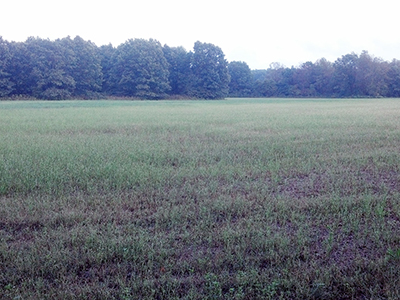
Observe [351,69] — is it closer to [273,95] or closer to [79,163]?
[273,95]

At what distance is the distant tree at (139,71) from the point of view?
232 ft

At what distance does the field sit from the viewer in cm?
368

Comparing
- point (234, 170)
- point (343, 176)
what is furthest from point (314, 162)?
point (234, 170)

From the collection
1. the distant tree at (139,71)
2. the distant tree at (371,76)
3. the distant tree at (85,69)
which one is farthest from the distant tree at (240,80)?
the distant tree at (85,69)

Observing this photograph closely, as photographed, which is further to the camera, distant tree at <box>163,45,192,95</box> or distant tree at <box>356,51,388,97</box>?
distant tree at <box>356,51,388,97</box>

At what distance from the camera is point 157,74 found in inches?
2901

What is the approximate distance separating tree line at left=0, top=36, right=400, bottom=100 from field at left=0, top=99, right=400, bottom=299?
58.3m

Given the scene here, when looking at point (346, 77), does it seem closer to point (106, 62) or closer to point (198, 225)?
point (106, 62)

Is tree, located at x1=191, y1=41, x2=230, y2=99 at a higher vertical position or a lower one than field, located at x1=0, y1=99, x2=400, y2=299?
higher

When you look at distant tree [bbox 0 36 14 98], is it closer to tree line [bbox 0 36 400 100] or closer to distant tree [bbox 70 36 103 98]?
tree line [bbox 0 36 400 100]

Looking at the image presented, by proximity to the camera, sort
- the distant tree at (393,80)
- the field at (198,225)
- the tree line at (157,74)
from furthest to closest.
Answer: the distant tree at (393,80)
the tree line at (157,74)
the field at (198,225)

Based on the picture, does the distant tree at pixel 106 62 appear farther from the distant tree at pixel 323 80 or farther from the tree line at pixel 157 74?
the distant tree at pixel 323 80

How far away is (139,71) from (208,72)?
50.7 feet

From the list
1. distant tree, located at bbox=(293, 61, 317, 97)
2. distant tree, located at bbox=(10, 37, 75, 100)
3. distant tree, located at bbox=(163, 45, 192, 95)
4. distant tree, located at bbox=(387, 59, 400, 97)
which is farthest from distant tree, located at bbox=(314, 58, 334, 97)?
distant tree, located at bbox=(10, 37, 75, 100)
